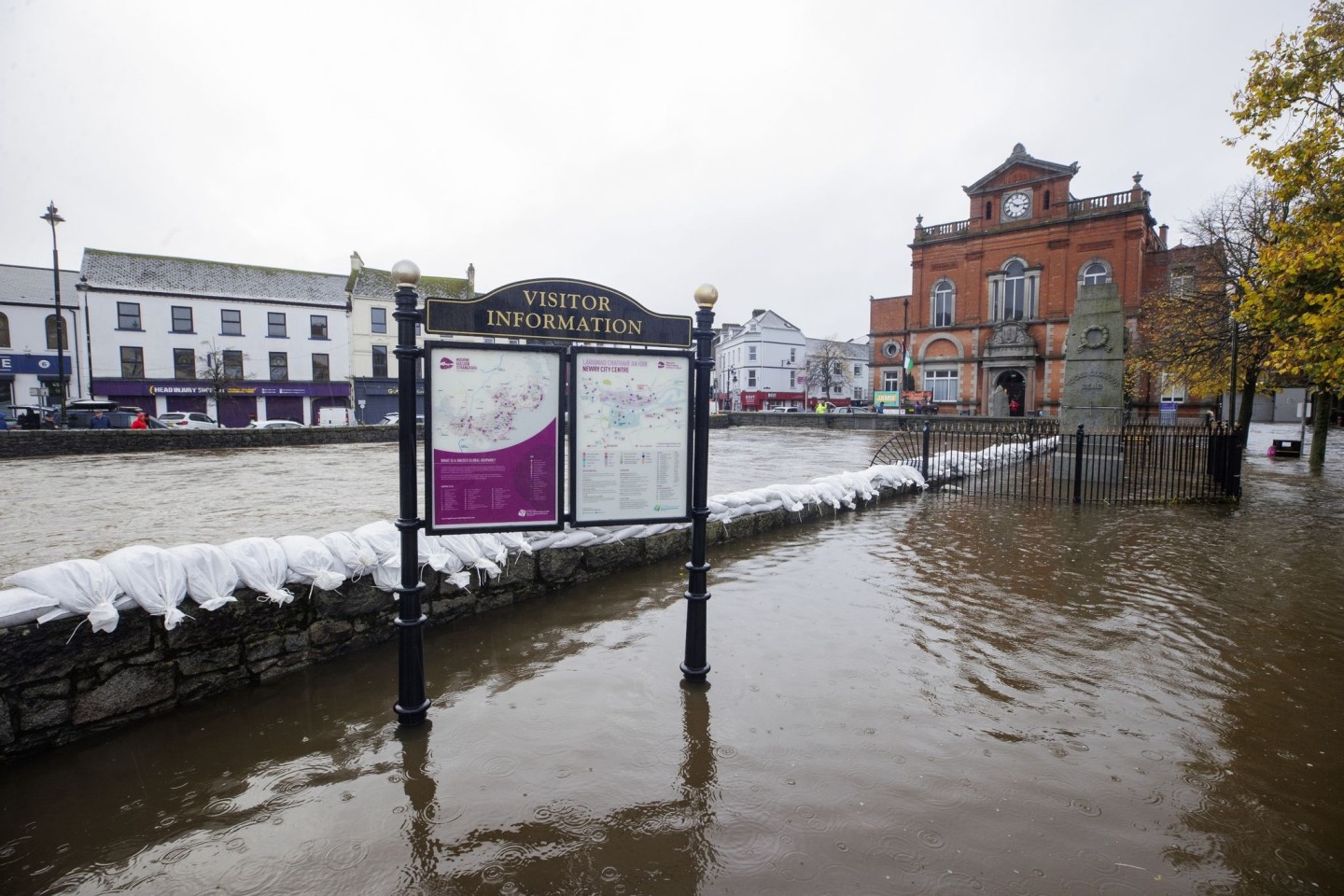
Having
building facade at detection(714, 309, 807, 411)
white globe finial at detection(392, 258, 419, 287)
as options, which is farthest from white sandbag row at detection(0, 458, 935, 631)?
building facade at detection(714, 309, 807, 411)

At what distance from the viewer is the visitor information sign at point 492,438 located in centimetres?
379

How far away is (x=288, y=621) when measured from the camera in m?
4.59

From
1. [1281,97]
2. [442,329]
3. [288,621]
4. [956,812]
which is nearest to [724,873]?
[956,812]

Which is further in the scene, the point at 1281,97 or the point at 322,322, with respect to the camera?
the point at 322,322

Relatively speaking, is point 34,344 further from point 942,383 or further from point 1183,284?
point 1183,284

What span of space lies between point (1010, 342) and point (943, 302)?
530 cm

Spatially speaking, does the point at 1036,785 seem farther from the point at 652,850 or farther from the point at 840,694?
the point at 652,850

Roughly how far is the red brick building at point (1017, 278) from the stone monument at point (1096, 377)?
1016 inches

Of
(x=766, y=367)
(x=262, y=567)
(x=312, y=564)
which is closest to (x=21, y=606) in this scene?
(x=262, y=567)

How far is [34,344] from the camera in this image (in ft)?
114

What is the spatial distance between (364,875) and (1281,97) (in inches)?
501

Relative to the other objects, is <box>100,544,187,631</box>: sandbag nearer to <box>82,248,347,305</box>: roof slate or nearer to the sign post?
the sign post

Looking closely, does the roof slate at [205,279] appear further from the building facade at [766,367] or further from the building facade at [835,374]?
the building facade at [835,374]

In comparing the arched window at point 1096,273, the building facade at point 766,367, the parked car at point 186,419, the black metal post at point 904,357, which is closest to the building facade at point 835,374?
the building facade at point 766,367
